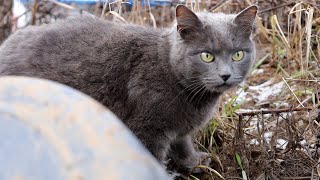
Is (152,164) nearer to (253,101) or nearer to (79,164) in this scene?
(79,164)

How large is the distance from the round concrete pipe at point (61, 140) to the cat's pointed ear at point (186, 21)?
1649 millimetres

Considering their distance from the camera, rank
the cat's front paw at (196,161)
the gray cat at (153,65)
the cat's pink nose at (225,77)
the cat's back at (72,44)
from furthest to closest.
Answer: the cat's front paw at (196,161)
the cat's back at (72,44)
the gray cat at (153,65)
the cat's pink nose at (225,77)

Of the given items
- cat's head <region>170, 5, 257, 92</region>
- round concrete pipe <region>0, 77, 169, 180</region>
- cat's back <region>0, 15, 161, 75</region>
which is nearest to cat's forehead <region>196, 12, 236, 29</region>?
cat's head <region>170, 5, 257, 92</region>

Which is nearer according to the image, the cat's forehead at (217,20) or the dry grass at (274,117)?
the dry grass at (274,117)

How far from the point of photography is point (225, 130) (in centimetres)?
314

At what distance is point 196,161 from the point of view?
10.1 feet

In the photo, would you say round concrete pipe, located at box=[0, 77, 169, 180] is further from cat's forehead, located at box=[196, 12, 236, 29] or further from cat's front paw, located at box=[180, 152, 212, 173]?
cat's front paw, located at box=[180, 152, 212, 173]

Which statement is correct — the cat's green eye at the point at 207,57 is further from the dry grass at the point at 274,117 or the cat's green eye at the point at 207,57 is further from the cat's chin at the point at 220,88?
the dry grass at the point at 274,117

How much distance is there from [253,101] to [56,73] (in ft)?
4.79

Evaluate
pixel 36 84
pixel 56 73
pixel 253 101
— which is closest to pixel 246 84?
pixel 253 101

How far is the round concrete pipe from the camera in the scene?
972 millimetres

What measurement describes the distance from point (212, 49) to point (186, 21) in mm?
184

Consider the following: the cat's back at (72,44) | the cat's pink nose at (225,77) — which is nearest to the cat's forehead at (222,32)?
the cat's pink nose at (225,77)

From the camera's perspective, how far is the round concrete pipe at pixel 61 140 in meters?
0.97
